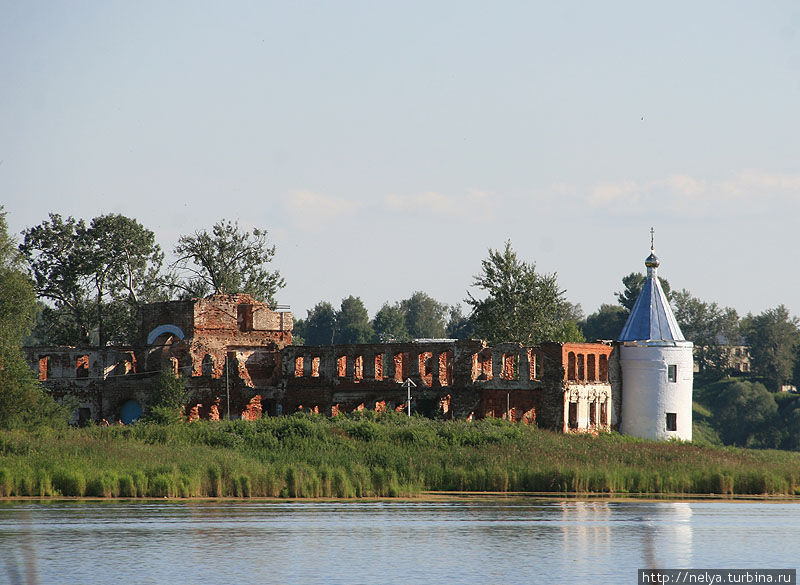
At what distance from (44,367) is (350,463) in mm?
24433

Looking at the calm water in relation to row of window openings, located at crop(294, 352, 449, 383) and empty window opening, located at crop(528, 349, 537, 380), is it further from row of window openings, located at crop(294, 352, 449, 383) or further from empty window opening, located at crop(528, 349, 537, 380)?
row of window openings, located at crop(294, 352, 449, 383)

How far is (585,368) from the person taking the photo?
45.4 m

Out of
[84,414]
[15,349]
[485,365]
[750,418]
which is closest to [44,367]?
[84,414]

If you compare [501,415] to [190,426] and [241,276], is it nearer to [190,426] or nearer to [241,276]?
[190,426]

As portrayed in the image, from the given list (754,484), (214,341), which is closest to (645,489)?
(754,484)

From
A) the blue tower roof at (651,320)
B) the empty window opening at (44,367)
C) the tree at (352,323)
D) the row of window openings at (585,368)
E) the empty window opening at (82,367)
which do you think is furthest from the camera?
the tree at (352,323)

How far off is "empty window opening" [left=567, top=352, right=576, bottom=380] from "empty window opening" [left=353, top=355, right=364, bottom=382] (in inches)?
336

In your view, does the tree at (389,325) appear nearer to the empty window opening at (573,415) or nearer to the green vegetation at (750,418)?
the green vegetation at (750,418)

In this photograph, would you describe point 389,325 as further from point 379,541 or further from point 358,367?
point 379,541

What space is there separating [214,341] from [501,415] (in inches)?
503

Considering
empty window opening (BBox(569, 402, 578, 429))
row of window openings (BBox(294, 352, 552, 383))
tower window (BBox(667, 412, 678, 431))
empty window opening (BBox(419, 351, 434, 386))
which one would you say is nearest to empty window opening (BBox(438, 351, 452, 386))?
row of window openings (BBox(294, 352, 552, 383))

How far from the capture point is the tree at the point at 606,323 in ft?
323

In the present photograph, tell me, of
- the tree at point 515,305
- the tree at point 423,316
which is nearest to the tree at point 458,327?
the tree at point 423,316

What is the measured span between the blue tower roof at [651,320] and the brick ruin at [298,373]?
53.7 inches
